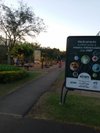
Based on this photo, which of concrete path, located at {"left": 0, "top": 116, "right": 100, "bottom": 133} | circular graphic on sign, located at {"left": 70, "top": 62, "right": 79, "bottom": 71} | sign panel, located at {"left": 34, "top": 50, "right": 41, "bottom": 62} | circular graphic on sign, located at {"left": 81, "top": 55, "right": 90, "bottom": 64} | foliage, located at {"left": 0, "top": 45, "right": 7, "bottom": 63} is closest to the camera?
concrete path, located at {"left": 0, "top": 116, "right": 100, "bottom": 133}

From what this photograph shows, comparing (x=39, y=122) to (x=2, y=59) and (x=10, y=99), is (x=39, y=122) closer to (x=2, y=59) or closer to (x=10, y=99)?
(x=10, y=99)

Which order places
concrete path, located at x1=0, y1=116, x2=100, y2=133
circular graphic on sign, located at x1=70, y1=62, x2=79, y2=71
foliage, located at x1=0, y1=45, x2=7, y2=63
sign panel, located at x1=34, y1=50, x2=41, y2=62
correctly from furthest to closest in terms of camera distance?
sign panel, located at x1=34, y1=50, x2=41, y2=62 → foliage, located at x1=0, y1=45, x2=7, y2=63 → circular graphic on sign, located at x1=70, y1=62, x2=79, y2=71 → concrete path, located at x1=0, y1=116, x2=100, y2=133

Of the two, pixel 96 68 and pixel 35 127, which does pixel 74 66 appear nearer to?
pixel 96 68

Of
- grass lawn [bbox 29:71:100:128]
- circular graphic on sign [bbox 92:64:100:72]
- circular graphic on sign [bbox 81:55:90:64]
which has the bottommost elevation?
grass lawn [bbox 29:71:100:128]

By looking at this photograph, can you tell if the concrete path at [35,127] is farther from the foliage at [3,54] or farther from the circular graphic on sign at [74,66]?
the foliage at [3,54]

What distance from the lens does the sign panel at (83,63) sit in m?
9.59

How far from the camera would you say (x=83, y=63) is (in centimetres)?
979

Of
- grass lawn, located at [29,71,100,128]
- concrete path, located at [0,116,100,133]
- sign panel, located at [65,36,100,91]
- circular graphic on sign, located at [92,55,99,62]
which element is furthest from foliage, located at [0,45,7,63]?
concrete path, located at [0,116,100,133]

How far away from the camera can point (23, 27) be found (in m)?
38.8

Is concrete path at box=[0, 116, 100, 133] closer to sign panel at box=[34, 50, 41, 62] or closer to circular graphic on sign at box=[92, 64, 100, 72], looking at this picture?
circular graphic on sign at box=[92, 64, 100, 72]

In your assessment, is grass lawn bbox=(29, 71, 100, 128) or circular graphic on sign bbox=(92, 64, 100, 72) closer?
grass lawn bbox=(29, 71, 100, 128)

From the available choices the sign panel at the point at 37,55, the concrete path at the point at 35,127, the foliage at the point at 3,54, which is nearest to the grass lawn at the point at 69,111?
the concrete path at the point at 35,127

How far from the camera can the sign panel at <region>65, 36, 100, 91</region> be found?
9.59 meters

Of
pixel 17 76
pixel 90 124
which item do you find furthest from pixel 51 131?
pixel 17 76
